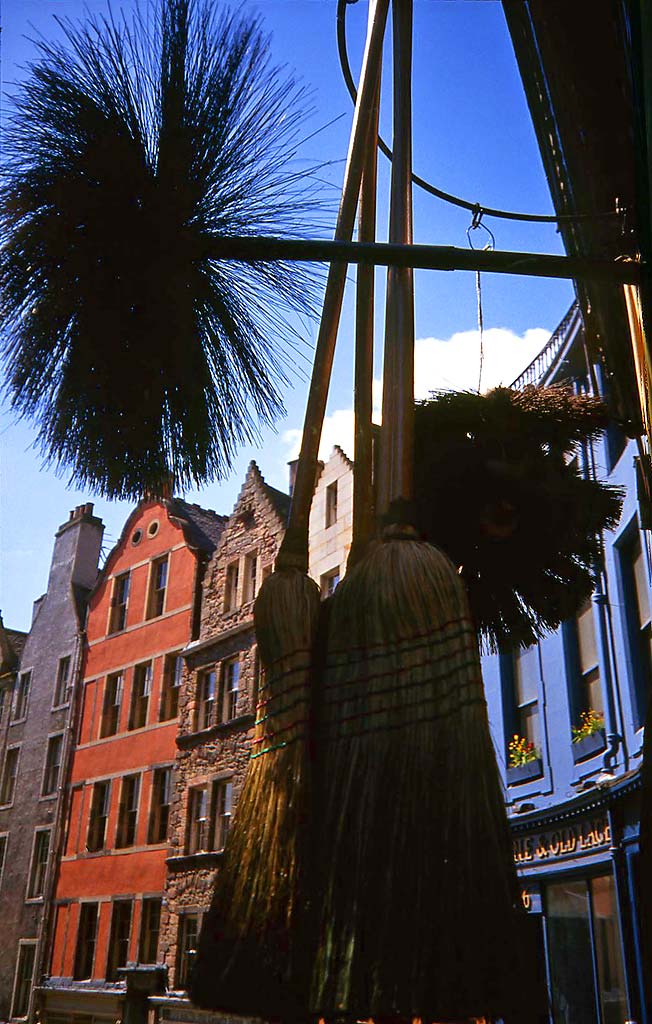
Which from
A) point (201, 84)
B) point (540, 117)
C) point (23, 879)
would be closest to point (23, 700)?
point (23, 879)

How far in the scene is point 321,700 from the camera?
146cm

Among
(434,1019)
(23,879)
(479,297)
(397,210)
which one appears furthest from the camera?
(23,879)

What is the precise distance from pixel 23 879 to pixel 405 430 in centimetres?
2252

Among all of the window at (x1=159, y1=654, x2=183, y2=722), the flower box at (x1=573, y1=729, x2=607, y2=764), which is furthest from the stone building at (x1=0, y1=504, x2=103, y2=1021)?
the flower box at (x1=573, y1=729, x2=607, y2=764)

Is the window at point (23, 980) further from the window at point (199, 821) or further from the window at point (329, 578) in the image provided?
the window at point (329, 578)

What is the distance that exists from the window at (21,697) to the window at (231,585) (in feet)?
23.8

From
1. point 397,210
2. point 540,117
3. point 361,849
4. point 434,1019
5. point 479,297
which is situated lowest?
point 434,1019

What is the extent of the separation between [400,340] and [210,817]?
16.6 m

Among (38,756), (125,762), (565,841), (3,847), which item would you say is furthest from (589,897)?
(3,847)

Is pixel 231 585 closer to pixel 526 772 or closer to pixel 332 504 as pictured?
pixel 332 504

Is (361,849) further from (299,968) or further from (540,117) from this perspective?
(540,117)

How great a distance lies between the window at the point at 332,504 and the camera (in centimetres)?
1580

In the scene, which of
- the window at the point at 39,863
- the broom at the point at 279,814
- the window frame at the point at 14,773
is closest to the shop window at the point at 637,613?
the broom at the point at 279,814

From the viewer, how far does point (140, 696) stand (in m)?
20.2
